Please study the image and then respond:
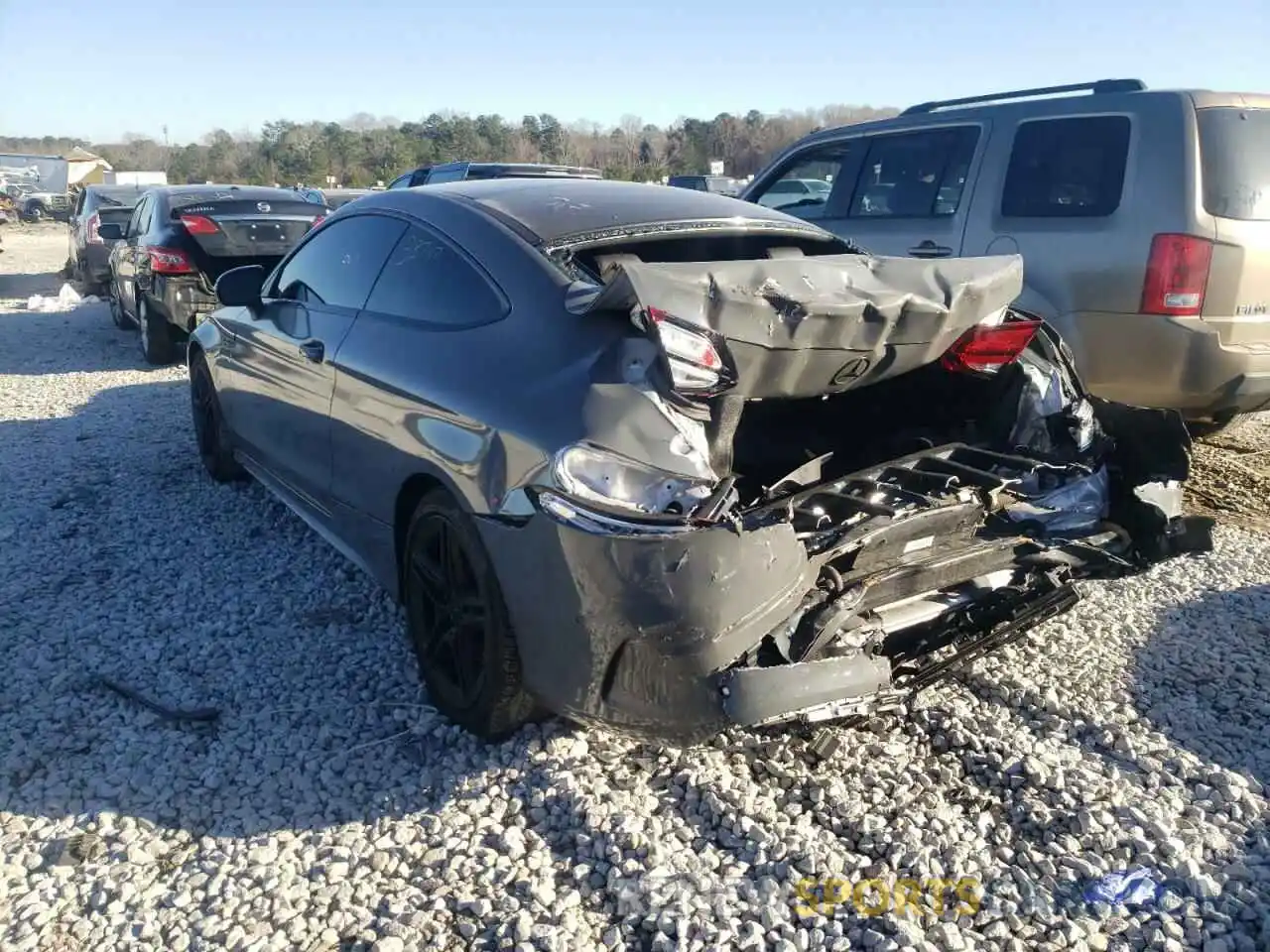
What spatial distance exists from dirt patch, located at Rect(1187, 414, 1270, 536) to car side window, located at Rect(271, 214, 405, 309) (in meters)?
4.19

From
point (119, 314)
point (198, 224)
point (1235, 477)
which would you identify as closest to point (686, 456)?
point (1235, 477)

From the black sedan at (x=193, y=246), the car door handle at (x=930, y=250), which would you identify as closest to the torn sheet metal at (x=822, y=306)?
the car door handle at (x=930, y=250)

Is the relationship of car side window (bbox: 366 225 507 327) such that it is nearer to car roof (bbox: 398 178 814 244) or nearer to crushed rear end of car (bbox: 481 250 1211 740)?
car roof (bbox: 398 178 814 244)

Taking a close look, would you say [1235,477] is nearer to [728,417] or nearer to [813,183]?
[813,183]

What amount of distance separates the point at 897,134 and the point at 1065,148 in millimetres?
1292

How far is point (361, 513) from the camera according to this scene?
371 cm

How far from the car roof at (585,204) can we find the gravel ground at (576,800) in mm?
1616

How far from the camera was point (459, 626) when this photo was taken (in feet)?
10.1

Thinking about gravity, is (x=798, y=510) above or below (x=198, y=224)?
below

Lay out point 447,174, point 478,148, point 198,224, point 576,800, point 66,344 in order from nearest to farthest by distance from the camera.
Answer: point 576,800
point 198,224
point 66,344
point 447,174
point 478,148

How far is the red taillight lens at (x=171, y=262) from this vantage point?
9125 mm

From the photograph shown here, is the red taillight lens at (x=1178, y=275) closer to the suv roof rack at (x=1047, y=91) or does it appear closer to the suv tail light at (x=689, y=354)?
the suv roof rack at (x=1047, y=91)

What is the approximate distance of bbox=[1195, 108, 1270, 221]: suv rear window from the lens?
16.2 feet

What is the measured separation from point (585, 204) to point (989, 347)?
1493 mm
